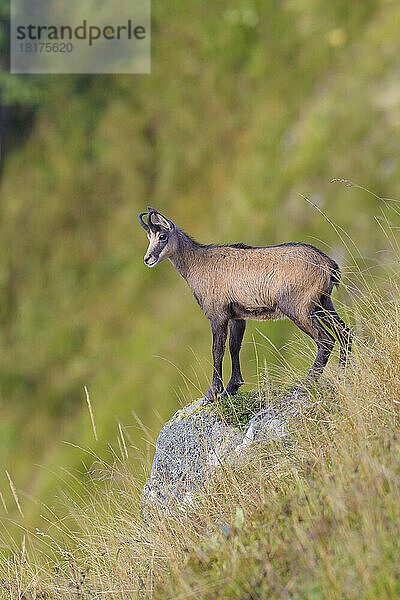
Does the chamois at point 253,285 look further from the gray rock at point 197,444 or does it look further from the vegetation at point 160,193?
the vegetation at point 160,193

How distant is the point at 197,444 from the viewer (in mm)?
6531

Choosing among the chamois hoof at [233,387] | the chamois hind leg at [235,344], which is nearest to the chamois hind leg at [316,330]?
the chamois hind leg at [235,344]

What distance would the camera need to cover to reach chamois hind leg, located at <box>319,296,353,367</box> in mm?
5715

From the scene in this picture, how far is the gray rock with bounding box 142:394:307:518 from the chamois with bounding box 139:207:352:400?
0.34 m

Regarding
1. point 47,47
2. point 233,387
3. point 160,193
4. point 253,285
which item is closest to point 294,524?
point 253,285

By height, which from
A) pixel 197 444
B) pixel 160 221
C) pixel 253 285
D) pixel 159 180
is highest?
pixel 159 180

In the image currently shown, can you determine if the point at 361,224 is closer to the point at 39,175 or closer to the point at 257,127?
the point at 257,127

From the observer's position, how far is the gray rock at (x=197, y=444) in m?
5.76

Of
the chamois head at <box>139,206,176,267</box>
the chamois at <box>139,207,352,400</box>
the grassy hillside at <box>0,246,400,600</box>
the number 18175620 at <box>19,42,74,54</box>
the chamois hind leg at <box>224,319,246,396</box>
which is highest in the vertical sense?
the number 18175620 at <box>19,42,74,54</box>

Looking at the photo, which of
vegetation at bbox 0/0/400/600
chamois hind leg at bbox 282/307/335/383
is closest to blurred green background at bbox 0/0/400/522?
vegetation at bbox 0/0/400/600

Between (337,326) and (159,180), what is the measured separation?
52.5 ft

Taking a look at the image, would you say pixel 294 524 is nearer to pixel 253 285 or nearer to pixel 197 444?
pixel 253 285

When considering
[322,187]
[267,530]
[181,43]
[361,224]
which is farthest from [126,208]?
[267,530]

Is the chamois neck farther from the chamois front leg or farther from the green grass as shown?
the green grass
